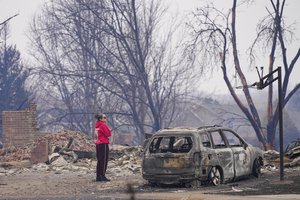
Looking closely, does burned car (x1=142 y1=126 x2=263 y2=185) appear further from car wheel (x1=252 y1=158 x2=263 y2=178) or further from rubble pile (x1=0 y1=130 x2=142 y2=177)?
rubble pile (x1=0 y1=130 x2=142 y2=177)

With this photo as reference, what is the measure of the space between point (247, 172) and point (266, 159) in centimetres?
513

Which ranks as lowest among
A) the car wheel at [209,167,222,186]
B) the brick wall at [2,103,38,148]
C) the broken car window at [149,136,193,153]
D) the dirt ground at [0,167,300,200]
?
the dirt ground at [0,167,300,200]

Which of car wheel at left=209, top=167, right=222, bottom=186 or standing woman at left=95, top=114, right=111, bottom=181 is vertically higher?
standing woman at left=95, top=114, right=111, bottom=181

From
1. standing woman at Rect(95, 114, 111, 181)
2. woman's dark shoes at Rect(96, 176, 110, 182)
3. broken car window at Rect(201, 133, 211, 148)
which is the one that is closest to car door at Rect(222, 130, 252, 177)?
broken car window at Rect(201, 133, 211, 148)

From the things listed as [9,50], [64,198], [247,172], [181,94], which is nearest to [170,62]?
[181,94]

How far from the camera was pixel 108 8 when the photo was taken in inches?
1389

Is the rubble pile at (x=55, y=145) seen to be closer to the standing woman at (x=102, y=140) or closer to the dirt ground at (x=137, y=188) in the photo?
the dirt ground at (x=137, y=188)

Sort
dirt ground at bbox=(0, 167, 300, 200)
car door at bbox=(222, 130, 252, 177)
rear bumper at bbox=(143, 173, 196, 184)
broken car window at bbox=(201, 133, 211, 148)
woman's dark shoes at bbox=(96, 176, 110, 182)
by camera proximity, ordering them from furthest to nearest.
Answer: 1. woman's dark shoes at bbox=(96, 176, 110, 182)
2. car door at bbox=(222, 130, 252, 177)
3. broken car window at bbox=(201, 133, 211, 148)
4. rear bumper at bbox=(143, 173, 196, 184)
5. dirt ground at bbox=(0, 167, 300, 200)

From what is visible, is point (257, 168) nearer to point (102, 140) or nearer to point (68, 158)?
point (102, 140)

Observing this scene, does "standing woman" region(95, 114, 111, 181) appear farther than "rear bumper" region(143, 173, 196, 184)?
Yes

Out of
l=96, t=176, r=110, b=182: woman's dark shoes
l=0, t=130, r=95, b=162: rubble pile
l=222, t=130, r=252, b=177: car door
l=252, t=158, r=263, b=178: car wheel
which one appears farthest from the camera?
l=0, t=130, r=95, b=162: rubble pile

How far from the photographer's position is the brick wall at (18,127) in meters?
25.7

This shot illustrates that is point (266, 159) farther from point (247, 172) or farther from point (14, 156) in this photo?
point (14, 156)

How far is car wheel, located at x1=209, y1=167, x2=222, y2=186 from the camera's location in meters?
14.1
